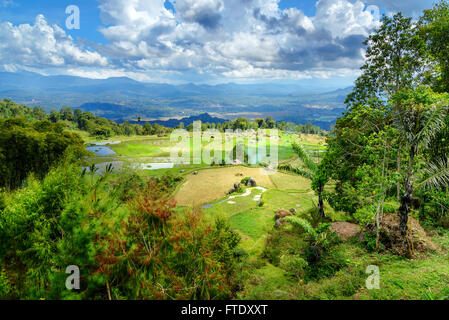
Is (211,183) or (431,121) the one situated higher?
(431,121)

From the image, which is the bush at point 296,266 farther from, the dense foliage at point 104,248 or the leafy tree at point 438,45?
the leafy tree at point 438,45

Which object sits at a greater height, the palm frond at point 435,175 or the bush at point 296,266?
the palm frond at point 435,175

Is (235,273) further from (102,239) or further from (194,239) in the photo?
(102,239)

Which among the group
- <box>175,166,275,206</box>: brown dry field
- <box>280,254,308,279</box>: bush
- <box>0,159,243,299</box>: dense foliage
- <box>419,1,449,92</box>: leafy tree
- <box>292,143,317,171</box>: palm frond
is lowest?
<box>175,166,275,206</box>: brown dry field

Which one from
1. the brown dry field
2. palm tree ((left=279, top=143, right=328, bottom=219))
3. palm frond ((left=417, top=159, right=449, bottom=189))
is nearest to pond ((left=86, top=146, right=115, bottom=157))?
the brown dry field

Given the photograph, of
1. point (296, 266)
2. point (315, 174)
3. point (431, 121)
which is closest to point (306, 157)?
point (315, 174)

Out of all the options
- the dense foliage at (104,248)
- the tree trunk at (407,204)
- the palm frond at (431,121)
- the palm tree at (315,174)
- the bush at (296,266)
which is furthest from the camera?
the palm tree at (315,174)

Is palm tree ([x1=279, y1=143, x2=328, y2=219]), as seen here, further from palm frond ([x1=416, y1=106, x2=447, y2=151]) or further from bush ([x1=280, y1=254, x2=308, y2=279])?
palm frond ([x1=416, y1=106, x2=447, y2=151])

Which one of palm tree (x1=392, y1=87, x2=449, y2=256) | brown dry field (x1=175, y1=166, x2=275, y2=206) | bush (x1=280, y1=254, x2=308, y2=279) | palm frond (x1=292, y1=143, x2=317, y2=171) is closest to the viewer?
palm tree (x1=392, y1=87, x2=449, y2=256)

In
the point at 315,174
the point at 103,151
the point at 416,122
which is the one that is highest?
the point at 416,122

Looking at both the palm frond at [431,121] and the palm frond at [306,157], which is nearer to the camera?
the palm frond at [431,121]

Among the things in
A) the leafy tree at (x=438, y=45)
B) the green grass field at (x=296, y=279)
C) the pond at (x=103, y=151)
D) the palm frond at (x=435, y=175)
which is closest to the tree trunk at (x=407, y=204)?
the green grass field at (x=296, y=279)

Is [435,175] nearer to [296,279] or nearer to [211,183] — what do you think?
[296,279]

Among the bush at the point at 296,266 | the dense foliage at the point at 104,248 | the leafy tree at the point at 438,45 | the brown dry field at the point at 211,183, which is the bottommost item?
the brown dry field at the point at 211,183
